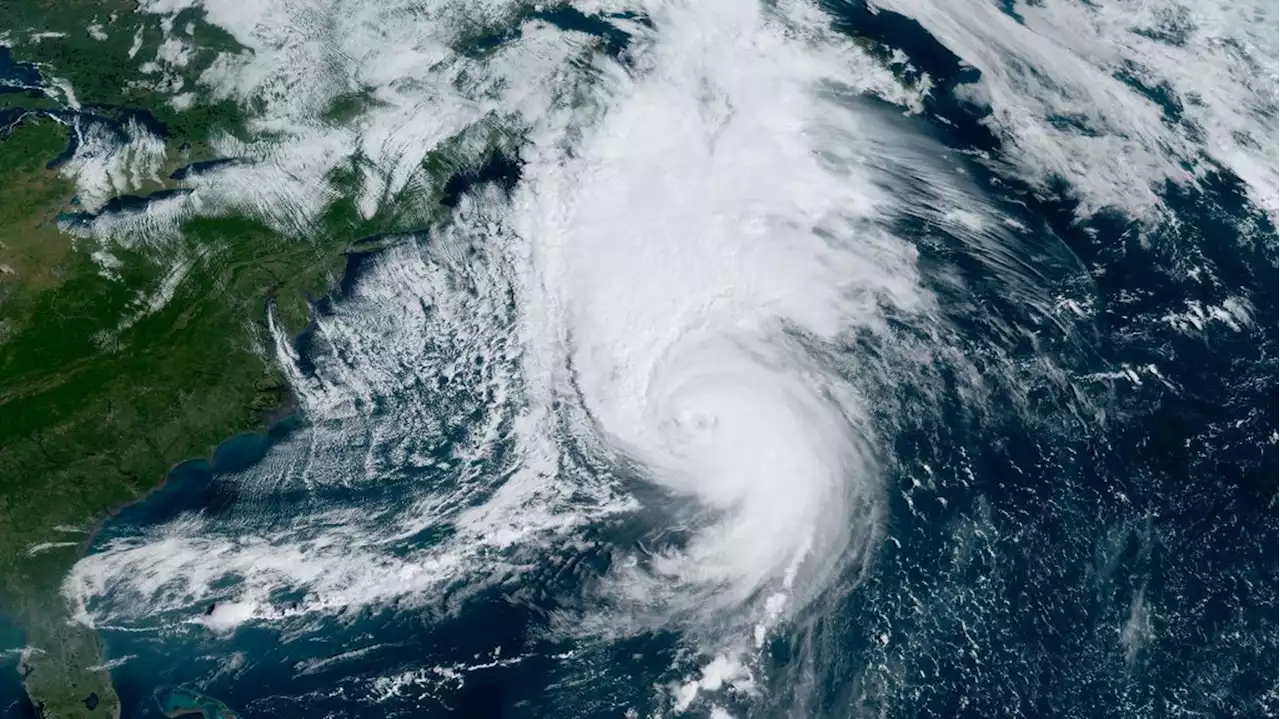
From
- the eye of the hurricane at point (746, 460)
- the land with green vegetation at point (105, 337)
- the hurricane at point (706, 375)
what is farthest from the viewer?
the land with green vegetation at point (105, 337)

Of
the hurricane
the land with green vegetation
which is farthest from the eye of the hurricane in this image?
the land with green vegetation

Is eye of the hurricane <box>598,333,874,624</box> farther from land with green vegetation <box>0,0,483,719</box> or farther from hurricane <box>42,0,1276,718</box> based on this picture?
land with green vegetation <box>0,0,483,719</box>

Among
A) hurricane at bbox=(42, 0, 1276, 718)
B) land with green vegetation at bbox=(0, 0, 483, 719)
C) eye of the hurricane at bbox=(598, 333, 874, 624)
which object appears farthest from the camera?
land with green vegetation at bbox=(0, 0, 483, 719)

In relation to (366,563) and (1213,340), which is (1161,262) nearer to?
(1213,340)

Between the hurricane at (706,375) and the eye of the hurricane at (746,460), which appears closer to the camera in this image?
the hurricane at (706,375)

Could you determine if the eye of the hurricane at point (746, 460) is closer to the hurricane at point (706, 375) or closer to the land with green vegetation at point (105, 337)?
the hurricane at point (706, 375)

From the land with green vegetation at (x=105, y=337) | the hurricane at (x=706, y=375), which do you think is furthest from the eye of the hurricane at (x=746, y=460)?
the land with green vegetation at (x=105, y=337)

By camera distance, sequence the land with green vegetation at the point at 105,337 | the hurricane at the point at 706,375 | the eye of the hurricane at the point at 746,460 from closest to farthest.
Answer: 1. the hurricane at the point at 706,375
2. the eye of the hurricane at the point at 746,460
3. the land with green vegetation at the point at 105,337
